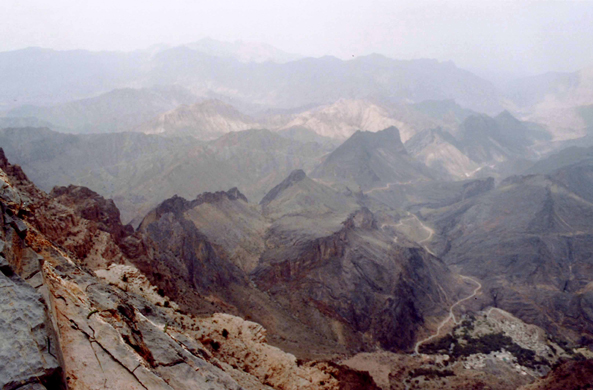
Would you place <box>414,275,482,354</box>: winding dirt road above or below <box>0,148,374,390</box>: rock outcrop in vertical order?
below

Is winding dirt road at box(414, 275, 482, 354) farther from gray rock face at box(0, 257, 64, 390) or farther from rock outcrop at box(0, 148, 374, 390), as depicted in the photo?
gray rock face at box(0, 257, 64, 390)

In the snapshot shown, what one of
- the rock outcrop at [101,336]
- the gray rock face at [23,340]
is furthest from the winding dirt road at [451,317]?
the gray rock face at [23,340]

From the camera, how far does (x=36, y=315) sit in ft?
25.1

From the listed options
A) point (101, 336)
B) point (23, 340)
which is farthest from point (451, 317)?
point (23, 340)

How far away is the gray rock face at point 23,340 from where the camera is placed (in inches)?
258

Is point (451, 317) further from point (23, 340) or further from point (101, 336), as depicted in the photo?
point (23, 340)

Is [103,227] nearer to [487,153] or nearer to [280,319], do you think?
[280,319]

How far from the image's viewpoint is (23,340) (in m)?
7.06

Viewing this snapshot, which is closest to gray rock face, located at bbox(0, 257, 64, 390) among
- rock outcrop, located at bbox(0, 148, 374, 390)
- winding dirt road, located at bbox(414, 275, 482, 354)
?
rock outcrop, located at bbox(0, 148, 374, 390)

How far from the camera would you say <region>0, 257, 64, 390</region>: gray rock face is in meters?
6.55

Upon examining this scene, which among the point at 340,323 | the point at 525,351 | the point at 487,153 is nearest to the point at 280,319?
the point at 340,323

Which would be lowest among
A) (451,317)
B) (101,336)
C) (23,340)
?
(451,317)

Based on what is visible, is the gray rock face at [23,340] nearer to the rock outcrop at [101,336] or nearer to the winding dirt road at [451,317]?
the rock outcrop at [101,336]

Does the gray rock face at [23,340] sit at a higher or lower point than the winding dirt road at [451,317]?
higher
